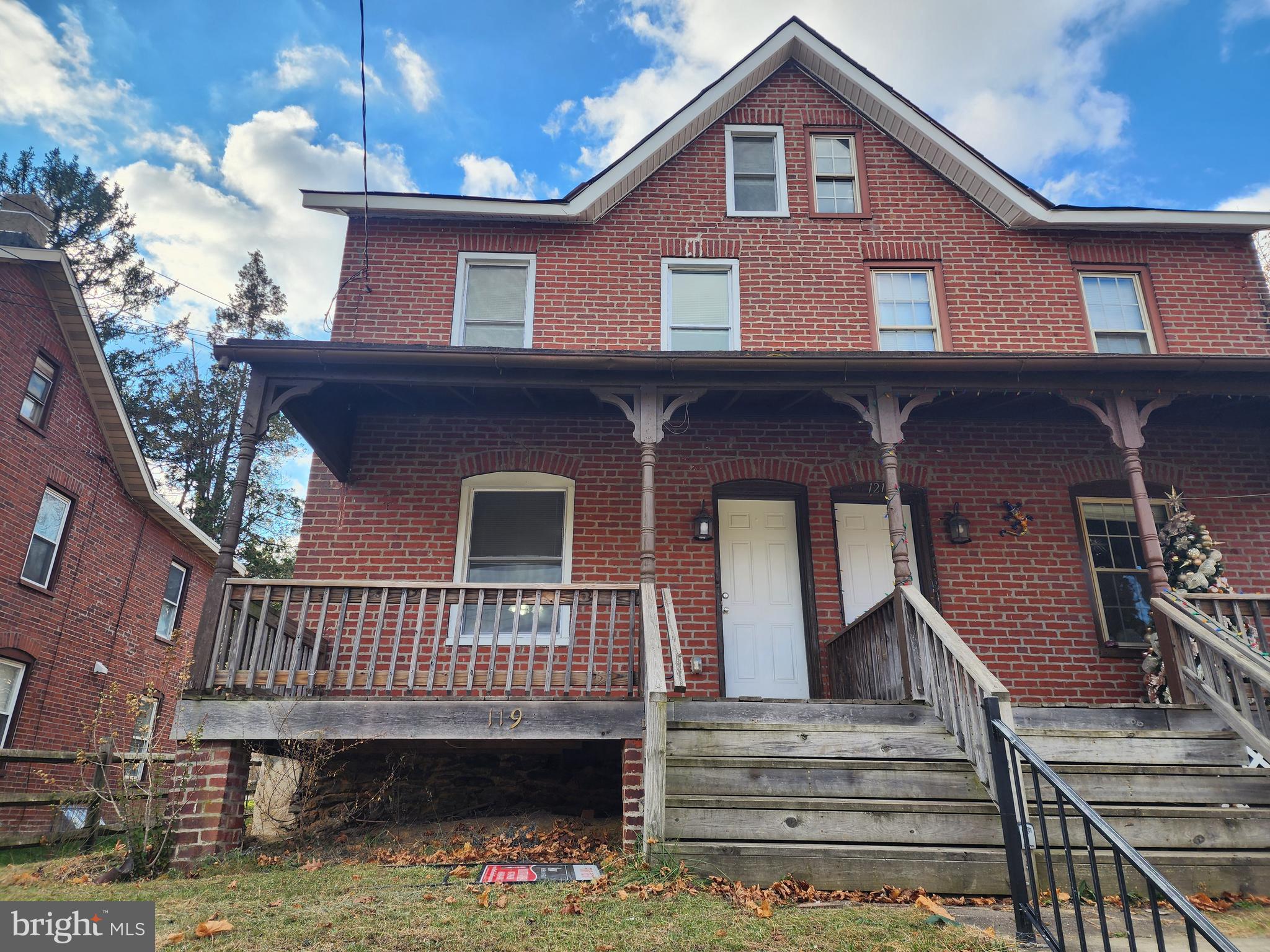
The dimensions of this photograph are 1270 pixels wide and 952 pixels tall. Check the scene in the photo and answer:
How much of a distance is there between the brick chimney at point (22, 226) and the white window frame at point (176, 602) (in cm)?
654

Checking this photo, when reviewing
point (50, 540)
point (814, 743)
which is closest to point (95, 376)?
point (50, 540)

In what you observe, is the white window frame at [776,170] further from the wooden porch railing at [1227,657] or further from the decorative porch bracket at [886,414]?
the wooden porch railing at [1227,657]

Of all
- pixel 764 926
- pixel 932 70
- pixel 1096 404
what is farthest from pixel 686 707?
pixel 932 70

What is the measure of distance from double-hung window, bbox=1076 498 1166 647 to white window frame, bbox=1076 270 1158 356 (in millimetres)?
1980

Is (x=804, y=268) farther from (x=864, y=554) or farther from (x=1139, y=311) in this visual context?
(x=1139, y=311)

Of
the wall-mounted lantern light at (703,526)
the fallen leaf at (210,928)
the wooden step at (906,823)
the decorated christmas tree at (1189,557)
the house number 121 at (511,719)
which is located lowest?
the fallen leaf at (210,928)

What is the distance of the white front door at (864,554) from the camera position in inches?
328

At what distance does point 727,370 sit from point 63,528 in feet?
37.9

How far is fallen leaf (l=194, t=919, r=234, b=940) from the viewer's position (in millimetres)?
3508

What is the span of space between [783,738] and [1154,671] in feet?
14.8

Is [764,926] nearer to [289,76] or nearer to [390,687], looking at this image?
[390,687]

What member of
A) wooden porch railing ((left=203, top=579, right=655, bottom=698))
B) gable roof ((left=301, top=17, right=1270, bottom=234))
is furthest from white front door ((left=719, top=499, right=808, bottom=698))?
gable roof ((left=301, top=17, right=1270, bottom=234))

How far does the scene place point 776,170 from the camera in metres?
10.3

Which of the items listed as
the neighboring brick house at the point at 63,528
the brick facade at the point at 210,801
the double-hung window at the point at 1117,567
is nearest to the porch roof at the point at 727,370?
the double-hung window at the point at 1117,567
